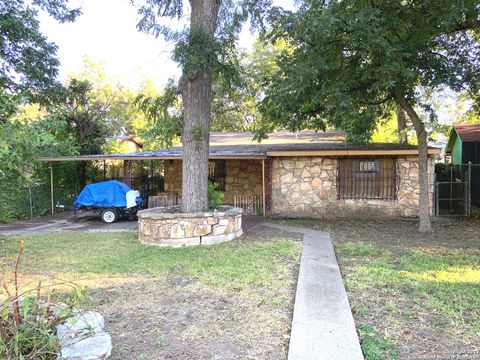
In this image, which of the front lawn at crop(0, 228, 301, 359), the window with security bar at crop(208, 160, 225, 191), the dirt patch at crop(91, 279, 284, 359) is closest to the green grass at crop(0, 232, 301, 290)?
the front lawn at crop(0, 228, 301, 359)

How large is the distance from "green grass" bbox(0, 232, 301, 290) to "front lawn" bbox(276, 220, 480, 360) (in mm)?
1188

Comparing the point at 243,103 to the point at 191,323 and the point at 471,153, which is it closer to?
the point at 471,153

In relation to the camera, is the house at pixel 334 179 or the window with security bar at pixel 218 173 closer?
the house at pixel 334 179

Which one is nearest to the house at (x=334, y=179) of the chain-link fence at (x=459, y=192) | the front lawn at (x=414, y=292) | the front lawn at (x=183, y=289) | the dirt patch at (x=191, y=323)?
the chain-link fence at (x=459, y=192)

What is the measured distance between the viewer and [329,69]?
8.64 m

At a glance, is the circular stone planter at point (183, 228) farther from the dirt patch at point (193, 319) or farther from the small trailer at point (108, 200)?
the small trailer at point (108, 200)

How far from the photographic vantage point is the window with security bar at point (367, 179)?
12.0 meters

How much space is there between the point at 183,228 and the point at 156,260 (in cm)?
132

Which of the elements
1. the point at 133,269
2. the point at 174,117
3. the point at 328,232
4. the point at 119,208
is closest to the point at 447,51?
the point at 328,232

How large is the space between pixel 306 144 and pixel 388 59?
6276 mm

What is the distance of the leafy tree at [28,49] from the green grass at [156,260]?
179 inches

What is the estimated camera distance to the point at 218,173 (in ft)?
48.0

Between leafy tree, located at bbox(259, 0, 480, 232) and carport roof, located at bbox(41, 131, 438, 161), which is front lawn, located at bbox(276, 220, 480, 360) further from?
carport roof, located at bbox(41, 131, 438, 161)

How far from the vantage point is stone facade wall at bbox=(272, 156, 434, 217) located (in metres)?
11.8
